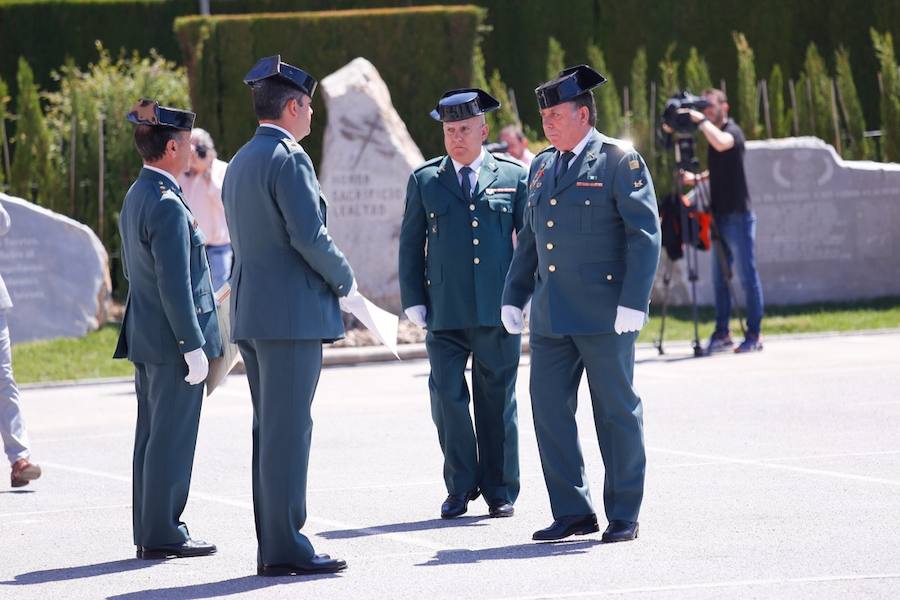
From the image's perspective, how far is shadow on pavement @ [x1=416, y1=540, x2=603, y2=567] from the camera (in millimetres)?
6520

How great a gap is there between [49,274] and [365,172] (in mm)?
3170

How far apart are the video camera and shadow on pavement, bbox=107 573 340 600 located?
758cm

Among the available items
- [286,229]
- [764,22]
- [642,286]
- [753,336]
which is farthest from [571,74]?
[764,22]

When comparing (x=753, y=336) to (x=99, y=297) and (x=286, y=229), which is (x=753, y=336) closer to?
(x=99, y=297)

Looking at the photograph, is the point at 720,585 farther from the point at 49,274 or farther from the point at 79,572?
the point at 49,274

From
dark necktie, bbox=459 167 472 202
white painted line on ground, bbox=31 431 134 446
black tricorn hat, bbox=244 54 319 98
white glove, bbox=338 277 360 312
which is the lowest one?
white painted line on ground, bbox=31 431 134 446

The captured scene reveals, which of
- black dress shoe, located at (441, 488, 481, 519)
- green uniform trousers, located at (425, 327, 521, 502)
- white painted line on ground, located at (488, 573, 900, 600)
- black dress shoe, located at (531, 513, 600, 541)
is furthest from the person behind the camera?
green uniform trousers, located at (425, 327, 521, 502)

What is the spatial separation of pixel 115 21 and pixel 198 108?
5557 mm

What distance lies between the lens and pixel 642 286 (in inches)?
264

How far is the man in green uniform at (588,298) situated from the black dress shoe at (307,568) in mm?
924

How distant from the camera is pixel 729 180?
13.5 metres

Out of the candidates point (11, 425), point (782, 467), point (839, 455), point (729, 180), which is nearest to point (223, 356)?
point (11, 425)

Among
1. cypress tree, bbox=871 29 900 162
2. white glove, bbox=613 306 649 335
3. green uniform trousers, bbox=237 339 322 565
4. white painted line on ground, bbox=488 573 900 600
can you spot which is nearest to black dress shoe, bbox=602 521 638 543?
white glove, bbox=613 306 649 335

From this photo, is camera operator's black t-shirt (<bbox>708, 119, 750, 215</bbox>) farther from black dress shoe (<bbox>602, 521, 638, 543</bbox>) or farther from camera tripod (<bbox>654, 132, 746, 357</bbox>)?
black dress shoe (<bbox>602, 521, 638, 543</bbox>)
